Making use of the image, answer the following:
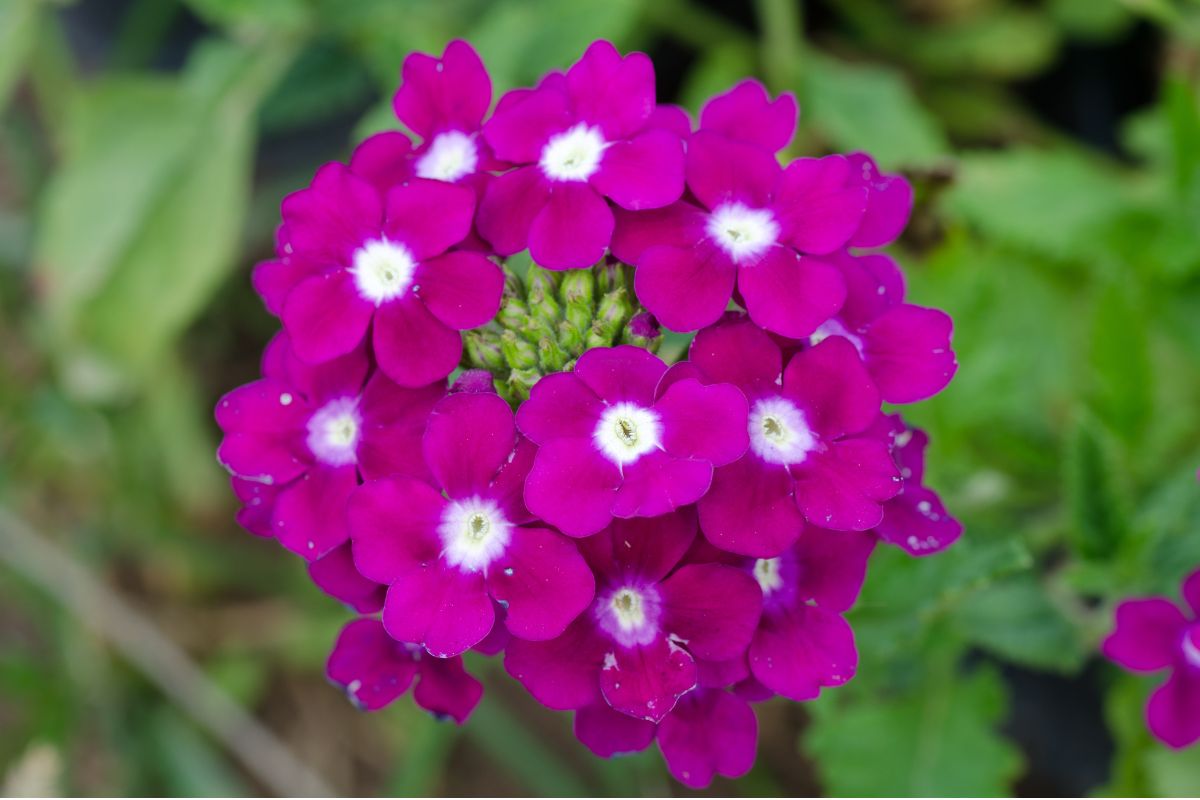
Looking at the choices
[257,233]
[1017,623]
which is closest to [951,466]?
[1017,623]

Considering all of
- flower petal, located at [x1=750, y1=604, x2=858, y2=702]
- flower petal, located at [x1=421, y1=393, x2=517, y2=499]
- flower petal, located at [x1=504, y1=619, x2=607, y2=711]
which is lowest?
flower petal, located at [x1=750, y1=604, x2=858, y2=702]

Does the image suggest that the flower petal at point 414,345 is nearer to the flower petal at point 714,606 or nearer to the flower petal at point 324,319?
the flower petal at point 324,319

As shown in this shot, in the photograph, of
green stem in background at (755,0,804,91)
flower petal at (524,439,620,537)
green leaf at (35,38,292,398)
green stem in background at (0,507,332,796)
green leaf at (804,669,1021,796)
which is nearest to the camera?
flower petal at (524,439,620,537)

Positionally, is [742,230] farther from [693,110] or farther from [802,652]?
[693,110]

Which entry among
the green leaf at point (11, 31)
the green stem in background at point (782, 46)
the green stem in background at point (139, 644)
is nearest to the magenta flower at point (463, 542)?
the green leaf at point (11, 31)

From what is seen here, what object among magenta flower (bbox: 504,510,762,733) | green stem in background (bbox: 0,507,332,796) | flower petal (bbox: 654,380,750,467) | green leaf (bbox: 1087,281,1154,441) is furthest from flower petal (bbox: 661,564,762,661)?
green stem in background (bbox: 0,507,332,796)

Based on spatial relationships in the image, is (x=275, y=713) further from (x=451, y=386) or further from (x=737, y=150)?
(x=737, y=150)

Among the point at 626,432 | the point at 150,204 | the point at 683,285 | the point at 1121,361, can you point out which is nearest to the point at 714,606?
the point at 626,432

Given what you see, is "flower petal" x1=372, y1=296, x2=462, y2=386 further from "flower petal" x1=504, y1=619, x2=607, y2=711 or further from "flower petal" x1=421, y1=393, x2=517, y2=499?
"flower petal" x1=504, y1=619, x2=607, y2=711
